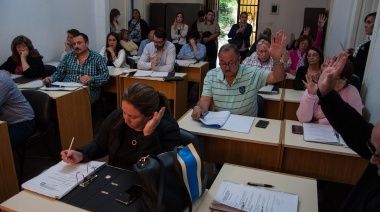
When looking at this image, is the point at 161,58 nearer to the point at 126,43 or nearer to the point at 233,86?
the point at 126,43

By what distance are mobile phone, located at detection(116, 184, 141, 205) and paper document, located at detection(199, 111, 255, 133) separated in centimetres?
89

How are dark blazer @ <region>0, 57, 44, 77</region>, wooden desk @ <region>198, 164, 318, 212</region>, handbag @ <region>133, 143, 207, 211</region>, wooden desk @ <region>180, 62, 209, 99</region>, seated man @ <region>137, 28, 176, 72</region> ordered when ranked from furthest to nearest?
wooden desk @ <region>180, 62, 209, 99</region> < seated man @ <region>137, 28, 176, 72</region> < dark blazer @ <region>0, 57, 44, 77</region> < wooden desk @ <region>198, 164, 318, 212</region> < handbag @ <region>133, 143, 207, 211</region>

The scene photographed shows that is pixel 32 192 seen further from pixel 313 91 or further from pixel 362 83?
pixel 362 83

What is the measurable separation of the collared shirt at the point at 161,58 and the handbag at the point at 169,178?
3.11 metres

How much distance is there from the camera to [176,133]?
1.67 meters

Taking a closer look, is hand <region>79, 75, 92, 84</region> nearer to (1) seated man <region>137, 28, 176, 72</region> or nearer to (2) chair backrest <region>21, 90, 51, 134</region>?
(2) chair backrest <region>21, 90, 51, 134</region>

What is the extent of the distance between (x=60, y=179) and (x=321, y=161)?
1479 millimetres

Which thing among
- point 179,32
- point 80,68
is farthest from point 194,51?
point 80,68

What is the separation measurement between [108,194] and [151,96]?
519mm

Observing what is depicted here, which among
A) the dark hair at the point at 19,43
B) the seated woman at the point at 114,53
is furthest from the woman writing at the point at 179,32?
the dark hair at the point at 19,43

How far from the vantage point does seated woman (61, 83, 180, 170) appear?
152cm

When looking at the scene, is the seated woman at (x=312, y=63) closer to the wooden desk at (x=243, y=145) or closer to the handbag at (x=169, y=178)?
the wooden desk at (x=243, y=145)

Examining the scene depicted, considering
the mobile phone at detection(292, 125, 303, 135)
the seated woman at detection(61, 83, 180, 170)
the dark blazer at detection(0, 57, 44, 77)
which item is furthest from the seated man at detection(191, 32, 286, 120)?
the dark blazer at detection(0, 57, 44, 77)

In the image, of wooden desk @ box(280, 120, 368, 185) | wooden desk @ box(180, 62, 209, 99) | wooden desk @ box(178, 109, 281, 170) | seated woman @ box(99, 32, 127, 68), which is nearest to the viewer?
wooden desk @ box(280, 120, 368, 185)
